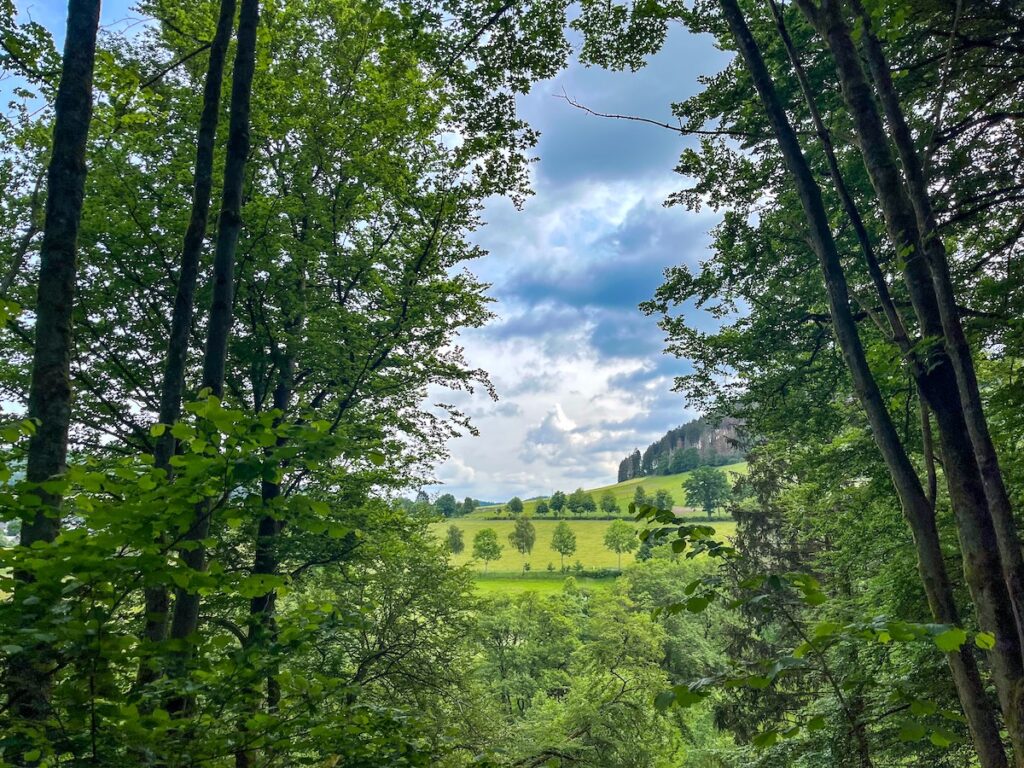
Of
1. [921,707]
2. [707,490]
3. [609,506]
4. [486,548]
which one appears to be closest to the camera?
[921,707]

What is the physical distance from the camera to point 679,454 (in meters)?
148

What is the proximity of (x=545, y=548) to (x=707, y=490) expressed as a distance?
29.7 meters

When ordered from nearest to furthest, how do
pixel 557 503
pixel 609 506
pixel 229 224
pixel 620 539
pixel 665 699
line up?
pixel 665 699 < pixel 229 224 < pixel 620 539 < pixel 609 506 < pixel 557 503

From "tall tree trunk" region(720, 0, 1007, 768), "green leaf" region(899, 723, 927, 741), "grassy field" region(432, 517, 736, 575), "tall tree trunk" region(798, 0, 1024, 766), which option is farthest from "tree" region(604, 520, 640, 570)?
"green leaf" region(899, 723, 927, 741)

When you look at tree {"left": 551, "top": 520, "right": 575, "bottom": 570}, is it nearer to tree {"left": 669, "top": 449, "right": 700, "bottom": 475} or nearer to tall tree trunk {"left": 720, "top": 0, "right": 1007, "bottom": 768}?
tree {"left": 669, "top": 449, "right": 700, "bottom": 475}

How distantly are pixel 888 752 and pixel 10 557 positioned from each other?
15273 millimetres

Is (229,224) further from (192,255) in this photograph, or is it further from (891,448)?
(891,448)

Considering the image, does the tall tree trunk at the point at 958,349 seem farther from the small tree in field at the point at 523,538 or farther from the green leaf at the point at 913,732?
the small tree in field at the point at 523,538

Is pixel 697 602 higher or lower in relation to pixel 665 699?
higher

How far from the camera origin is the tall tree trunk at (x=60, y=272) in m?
3.66

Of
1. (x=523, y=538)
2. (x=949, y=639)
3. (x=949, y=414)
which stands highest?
(x=949, y=414)

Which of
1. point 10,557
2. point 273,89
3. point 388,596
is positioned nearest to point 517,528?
point 388,596

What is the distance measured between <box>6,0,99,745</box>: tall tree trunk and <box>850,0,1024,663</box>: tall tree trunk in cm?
617

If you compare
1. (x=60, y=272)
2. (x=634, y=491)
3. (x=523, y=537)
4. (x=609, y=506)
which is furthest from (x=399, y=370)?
(x=634, y=491)
